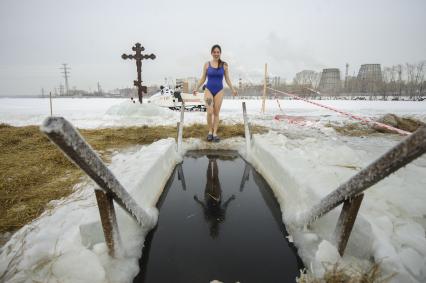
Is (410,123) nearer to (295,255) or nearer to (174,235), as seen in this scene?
Result: (295,255)

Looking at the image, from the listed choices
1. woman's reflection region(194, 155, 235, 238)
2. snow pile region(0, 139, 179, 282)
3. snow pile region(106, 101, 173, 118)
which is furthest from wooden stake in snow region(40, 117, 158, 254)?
snow pile region(106, 101, 173, 118)

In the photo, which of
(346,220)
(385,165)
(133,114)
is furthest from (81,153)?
(133,114)

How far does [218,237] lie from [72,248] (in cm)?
111

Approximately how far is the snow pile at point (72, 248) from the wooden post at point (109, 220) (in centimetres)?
9

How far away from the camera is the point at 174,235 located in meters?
2.08

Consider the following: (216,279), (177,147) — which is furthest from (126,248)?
(177,147)

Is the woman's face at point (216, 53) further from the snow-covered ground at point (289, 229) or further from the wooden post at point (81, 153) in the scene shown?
the wooden post at point (81, 153)

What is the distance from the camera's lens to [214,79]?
5.00 metres

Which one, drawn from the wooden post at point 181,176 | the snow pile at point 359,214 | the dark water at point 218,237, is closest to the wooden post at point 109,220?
the dark water at point 218,237

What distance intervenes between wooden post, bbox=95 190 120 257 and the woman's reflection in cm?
83

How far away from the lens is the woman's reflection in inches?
88.7

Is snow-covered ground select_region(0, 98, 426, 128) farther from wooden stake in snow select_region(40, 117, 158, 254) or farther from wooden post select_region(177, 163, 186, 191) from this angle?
wooden stake in snow select_region(40, 117, 158, 254)

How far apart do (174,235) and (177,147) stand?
2735 millimetres

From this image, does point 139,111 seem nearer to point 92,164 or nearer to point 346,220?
point 92,164
